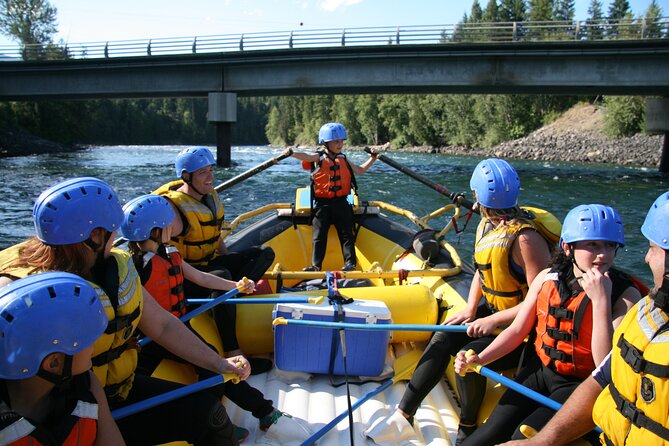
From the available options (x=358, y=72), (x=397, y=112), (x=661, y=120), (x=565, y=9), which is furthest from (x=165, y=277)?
(x=565, y=9)

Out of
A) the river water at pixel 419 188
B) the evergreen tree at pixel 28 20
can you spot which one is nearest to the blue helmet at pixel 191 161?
the river water at pixel 419 188

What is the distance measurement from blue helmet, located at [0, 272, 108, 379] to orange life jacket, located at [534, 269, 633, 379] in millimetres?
1759

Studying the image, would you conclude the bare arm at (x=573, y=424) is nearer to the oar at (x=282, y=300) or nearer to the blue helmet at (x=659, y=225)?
the blue helmet at (x=659, y=225)

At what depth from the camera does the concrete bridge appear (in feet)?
56.0

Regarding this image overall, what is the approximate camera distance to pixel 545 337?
2191 millimetres

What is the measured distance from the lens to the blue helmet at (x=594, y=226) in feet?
6.59

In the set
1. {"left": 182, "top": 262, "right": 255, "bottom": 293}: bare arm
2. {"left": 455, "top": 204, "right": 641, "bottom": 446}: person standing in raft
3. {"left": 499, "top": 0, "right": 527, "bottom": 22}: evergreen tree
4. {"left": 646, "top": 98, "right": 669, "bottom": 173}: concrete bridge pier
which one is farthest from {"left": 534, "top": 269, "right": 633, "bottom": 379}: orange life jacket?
{"left": 499, "top": 0, "right": 527, "bottom": 22}: evergreen tree

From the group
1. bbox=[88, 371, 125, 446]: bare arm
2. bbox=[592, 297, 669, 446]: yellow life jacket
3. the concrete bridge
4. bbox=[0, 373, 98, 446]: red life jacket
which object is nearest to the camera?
bbox=[0, 373, 98, 446]: red life jacket

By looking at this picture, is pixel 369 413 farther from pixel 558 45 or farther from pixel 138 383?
pixel 558 45

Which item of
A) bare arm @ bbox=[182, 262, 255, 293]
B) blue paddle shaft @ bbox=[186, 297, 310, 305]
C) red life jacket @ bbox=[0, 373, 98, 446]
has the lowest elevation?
blue paddle shaft @ bbox=[186, 297, 310, 305]

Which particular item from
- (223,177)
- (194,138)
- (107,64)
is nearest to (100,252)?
(223,177)

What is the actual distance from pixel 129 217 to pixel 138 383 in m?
0.85

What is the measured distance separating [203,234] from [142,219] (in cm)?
96

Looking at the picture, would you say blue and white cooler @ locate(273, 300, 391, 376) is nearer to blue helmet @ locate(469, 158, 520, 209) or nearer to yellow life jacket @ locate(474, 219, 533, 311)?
yellow life jacket @ locate(474, 219, 533, 311)
